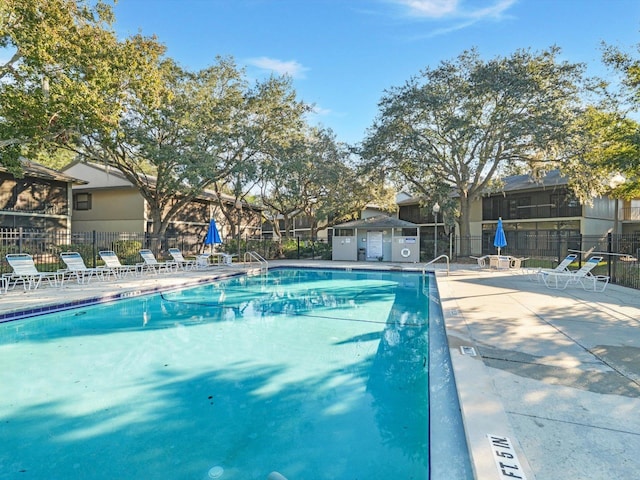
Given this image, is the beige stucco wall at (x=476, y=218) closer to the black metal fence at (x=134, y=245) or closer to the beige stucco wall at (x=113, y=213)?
the black metal fence at (x=134, y=245)

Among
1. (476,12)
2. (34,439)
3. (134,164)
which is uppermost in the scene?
(476,12)

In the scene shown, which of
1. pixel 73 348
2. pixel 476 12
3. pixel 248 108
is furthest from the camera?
pixel 248 108

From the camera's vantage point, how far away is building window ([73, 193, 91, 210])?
2297 cm

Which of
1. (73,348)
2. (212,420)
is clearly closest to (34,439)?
(212,420)

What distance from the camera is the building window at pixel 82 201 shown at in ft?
75.4

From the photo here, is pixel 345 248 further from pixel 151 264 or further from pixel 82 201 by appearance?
pixel 82 201

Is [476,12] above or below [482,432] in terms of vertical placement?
above

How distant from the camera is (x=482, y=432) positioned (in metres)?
2.48

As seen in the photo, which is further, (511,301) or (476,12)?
(476,12)

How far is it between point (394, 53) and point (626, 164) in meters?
8.95

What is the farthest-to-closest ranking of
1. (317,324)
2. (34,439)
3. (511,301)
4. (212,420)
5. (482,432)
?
(511,301) < (317,324) < (212,420) < (34,439) < (482,432)

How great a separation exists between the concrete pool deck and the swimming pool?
23.7 inches

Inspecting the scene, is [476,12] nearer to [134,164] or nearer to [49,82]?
[49,82]

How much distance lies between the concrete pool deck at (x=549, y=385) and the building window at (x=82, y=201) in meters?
18.3
